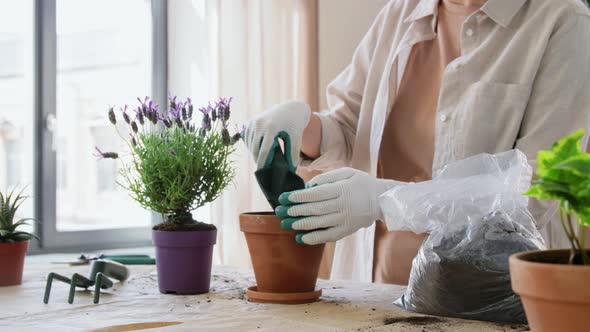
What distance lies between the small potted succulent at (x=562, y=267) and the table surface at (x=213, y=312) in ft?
0.97

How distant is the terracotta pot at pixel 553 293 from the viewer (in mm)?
559

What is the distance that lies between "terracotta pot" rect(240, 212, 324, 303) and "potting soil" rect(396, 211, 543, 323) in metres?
0.18

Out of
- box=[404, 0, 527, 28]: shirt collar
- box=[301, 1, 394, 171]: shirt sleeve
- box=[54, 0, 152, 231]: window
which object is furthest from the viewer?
box=[54, 0, 152, 231]: window

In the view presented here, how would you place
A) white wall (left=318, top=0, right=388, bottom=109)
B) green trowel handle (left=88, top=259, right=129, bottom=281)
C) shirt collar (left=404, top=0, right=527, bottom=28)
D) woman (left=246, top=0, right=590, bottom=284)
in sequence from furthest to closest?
white wall (left=318, top=0, right=388, bottom=109) < shirt collar (left=404, top=0, right=527, bottom=28) < woman (left=246, top=0, right=590, bottom=284) < green trowel handle (left=88, top=259, right=129, bottom=281)

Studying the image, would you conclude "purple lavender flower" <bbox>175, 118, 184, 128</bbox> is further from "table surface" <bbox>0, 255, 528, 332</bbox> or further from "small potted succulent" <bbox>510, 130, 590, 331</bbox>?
"small potted succulent" <bbox>510, 130, 590, 331</bbox>

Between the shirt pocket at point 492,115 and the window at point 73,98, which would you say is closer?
the shirt pocket at point 492,115

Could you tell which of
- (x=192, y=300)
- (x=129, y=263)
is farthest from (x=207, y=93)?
(x=192, y=300)

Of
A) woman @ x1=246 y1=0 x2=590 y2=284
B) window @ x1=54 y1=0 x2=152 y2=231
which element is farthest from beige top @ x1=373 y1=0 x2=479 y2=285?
window @ x1=54 y1=0 x2=152 y2=231

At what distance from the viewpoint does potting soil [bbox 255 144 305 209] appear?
1.15 meters

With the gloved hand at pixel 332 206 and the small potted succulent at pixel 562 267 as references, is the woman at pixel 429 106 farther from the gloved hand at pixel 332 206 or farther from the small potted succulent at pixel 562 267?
the small potted succulent at pixel 562 267

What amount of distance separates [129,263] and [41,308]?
0.55m

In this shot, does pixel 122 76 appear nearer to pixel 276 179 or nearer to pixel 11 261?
pixel 11 261

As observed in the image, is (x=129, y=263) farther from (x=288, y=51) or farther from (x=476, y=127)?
(x=288, y=51)

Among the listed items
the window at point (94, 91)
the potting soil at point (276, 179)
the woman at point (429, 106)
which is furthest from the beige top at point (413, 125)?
the window at point (94, 91)
